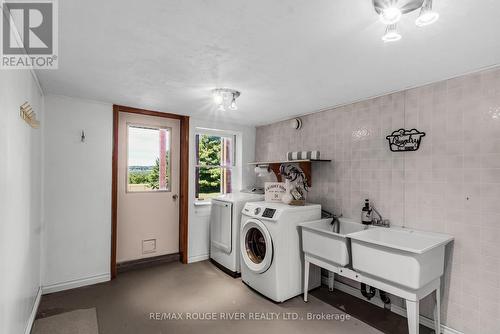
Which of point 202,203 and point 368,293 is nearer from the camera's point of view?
point 368,293

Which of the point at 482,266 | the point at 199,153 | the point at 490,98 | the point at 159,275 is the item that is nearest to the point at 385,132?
the point at 490,98

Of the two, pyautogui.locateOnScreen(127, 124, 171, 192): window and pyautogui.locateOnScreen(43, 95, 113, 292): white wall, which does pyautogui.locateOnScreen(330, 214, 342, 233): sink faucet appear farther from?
pyautogui.locateOnScreen(43, 95, 113, 292): white wall

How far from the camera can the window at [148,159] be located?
3369 millimetres

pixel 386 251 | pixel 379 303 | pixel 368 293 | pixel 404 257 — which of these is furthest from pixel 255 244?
pixel 404 257

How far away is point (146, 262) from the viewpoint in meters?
3.44

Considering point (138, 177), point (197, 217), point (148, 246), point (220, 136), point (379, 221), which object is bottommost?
point (148, 246)

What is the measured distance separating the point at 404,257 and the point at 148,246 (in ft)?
10.1

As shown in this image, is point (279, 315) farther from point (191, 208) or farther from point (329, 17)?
point (329, 17)

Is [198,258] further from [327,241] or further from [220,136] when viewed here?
[327,241]

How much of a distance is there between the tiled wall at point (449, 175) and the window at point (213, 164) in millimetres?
2017

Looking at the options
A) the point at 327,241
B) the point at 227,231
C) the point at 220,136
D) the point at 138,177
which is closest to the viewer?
the point at 327,241

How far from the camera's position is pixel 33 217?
7.10ft

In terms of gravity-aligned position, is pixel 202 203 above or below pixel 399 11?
below

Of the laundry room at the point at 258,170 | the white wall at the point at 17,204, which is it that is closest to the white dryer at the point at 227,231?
the laundry room at the point at 258,170
